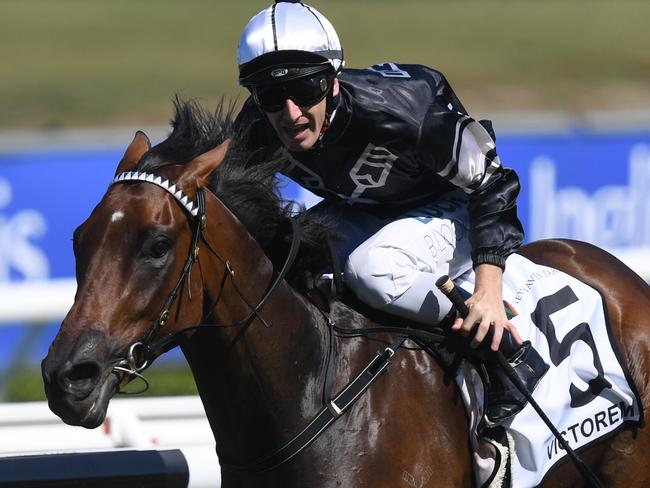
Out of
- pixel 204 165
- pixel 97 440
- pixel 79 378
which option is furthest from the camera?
pixel 97 440

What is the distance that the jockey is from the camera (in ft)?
11.0

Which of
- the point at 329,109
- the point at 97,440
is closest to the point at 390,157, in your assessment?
the point at 329,109

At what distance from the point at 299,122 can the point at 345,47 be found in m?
20.2

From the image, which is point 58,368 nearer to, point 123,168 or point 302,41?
point 123,168

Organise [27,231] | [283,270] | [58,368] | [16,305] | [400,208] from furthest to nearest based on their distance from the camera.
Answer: [27,231] → [16,305] → [400,208] → [283,270] → [58,368]

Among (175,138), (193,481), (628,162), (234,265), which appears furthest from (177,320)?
(628,162)

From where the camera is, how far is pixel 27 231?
865 cm

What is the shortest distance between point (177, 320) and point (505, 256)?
3.27ft

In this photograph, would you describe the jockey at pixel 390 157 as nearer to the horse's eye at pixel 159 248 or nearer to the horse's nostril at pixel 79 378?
the horse's eye at pixel 159 248

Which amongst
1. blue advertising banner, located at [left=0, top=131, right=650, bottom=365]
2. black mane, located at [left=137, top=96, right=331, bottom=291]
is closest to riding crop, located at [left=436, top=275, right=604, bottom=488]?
black mane, located at [left=137, top=96, right=331, bottom=291]

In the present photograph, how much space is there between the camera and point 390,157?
353 centimetres

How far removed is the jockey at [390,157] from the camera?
11.0ft

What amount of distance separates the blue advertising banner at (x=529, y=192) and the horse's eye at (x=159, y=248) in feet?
18.9

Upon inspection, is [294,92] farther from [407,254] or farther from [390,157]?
[407,254]
